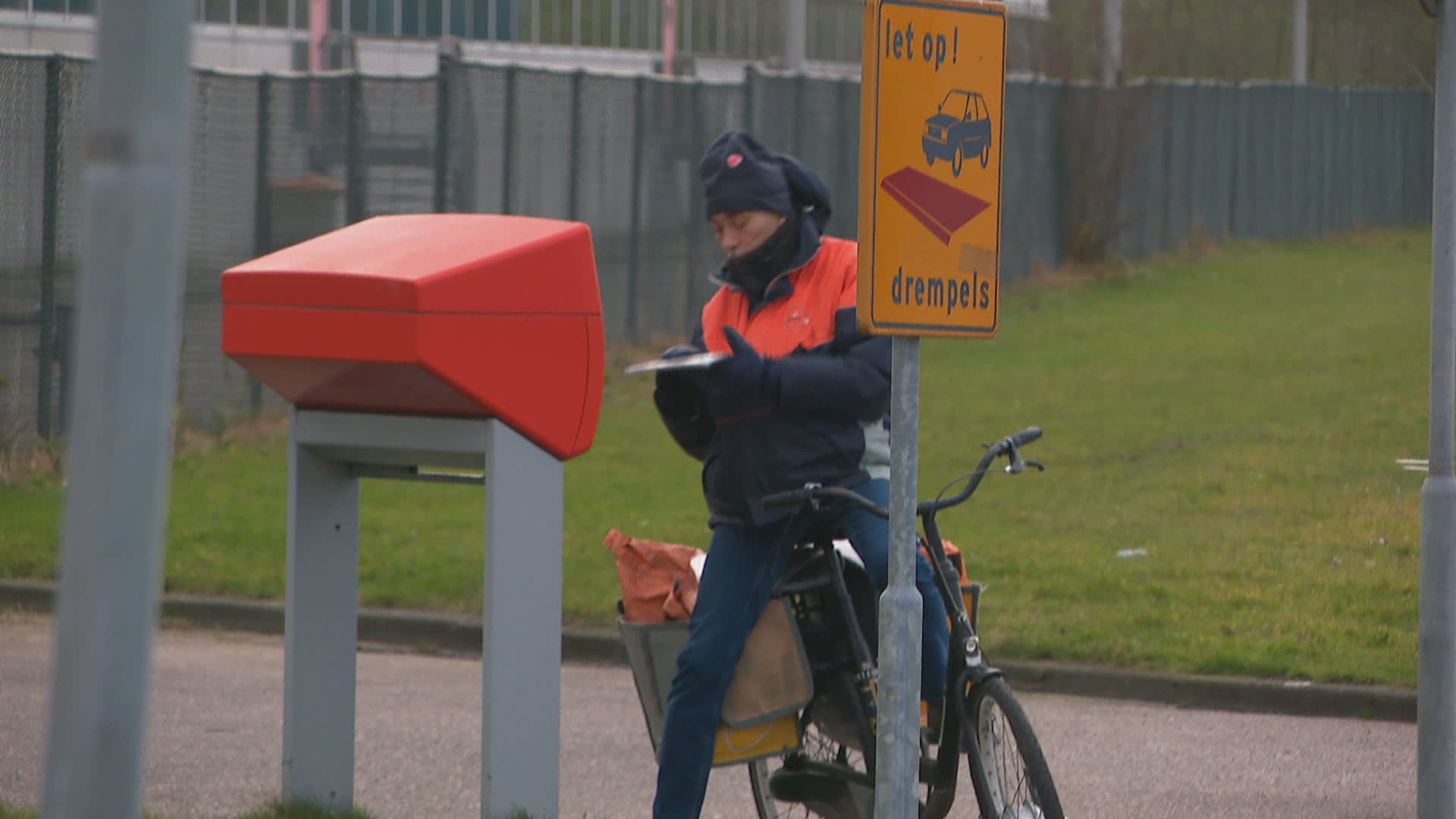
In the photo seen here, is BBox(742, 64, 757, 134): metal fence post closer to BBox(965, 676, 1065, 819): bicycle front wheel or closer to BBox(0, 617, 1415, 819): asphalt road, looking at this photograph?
BBox(0, 617, 1415, 819): asphalt road

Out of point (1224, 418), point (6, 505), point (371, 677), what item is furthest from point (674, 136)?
point (371, 677)

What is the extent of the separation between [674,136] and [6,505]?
29.6 feet

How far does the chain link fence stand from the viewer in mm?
12812

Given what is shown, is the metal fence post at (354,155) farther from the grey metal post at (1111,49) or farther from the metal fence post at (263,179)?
the grey metal post at (1111,49)

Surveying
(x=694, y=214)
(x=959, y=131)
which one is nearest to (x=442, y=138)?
(x=694, y=214)

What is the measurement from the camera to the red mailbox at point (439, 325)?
187 inches

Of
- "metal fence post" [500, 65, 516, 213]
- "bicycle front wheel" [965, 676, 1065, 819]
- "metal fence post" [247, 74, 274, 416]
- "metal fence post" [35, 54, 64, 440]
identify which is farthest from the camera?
"metal fence post" [500, 65, 516, 213]

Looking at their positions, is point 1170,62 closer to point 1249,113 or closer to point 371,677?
point 1249,113

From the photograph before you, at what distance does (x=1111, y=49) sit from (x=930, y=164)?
23249 mm

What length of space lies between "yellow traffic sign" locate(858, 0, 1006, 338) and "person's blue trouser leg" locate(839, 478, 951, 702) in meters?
1.09

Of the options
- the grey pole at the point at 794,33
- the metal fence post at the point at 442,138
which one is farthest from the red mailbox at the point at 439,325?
the grey pole at the point at 794,33

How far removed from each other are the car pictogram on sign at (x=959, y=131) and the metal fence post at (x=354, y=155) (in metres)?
12.1

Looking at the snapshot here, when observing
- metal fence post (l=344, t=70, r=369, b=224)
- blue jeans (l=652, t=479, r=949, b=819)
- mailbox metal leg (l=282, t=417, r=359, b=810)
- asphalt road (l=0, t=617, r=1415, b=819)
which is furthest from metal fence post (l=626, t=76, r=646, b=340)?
blue jeans (l=652, t=479, r=949, b=819)

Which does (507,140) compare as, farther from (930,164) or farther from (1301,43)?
(1301,43)
